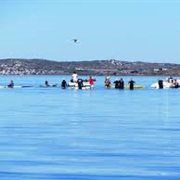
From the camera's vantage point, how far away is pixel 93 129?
3166 centimetres

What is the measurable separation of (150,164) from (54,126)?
12976 millimetres

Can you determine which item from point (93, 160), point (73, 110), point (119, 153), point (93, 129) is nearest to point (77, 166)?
point (93, 160)

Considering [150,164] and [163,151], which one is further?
[163,151]

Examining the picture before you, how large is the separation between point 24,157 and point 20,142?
13.0 ft

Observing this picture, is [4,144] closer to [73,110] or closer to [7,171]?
[7,171]

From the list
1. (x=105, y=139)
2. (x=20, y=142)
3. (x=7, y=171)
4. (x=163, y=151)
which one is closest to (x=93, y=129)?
(x=105, y=139)

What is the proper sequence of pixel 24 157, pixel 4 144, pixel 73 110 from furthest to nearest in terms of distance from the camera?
pixel 73 110
pixel 4 144
pixel 24 157

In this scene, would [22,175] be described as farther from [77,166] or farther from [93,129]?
[93,129]

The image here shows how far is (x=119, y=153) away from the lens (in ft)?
75.4

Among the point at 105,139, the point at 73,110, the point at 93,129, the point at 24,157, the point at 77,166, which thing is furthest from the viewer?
the point at 73,110

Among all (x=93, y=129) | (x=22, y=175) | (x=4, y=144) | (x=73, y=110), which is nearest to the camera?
(x=22, y=175)

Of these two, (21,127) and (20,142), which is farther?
(21,127)

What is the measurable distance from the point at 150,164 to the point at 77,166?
1929 millimetres

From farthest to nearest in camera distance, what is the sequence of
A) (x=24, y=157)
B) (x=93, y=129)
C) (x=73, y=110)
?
(x=73, y=110) < (x=93, y=129) < (x=24, y=157)
